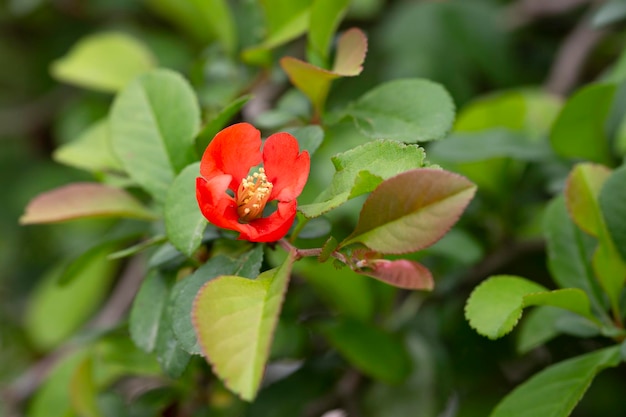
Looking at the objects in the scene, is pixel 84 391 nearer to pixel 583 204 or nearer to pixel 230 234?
pixel 230 234

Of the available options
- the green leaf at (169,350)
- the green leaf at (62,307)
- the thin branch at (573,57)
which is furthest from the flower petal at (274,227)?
the green leaf at (62,307)

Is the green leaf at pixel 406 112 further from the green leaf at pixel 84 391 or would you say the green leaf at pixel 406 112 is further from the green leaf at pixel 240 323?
the green leaf at pixel 84 391

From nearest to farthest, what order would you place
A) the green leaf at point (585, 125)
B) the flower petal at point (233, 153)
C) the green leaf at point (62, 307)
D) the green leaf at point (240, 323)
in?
the green leaf at point (240, 323)
the flower petal at point (233, 153)
the green leaf at point (585, 125)
the green leaf at point (62, 307)

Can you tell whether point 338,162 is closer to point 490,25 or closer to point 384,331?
point 384,331

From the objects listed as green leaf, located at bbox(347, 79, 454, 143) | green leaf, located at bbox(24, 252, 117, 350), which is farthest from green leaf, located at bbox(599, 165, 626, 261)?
green leaf, located at bbox(24, 252, 117, 350)

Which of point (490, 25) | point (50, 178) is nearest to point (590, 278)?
point (490, 25)

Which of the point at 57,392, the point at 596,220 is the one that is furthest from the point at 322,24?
the point at 57,392
